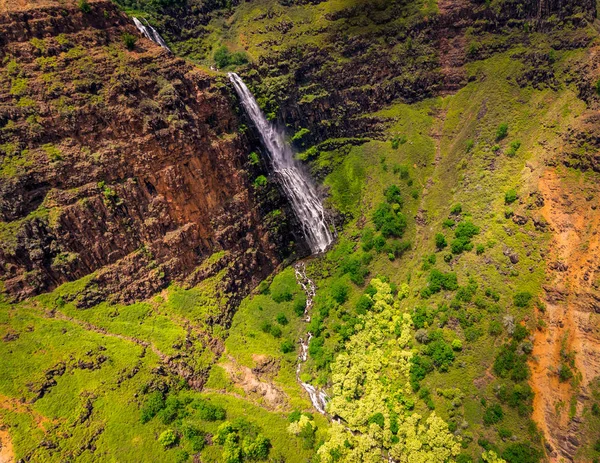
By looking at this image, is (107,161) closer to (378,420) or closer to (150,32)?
(150,32)

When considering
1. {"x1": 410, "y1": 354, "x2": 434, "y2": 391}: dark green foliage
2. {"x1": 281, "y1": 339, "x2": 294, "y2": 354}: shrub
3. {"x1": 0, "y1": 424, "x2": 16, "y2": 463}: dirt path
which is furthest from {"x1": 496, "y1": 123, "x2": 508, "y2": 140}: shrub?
{"x1": 0, "y1": 424, "x2": 16, "y2": 463}: dirt path

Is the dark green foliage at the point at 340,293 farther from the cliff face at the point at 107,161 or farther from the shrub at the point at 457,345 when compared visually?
the shrub at the point at 457,345

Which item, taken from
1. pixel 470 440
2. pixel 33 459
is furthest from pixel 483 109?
pixel 33 459

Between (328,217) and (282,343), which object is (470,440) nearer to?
(282,343)

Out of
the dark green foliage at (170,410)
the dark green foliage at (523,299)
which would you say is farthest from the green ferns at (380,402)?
the dark green foliage at (170,410)

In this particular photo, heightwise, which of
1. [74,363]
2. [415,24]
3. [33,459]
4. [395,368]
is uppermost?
[415,24]

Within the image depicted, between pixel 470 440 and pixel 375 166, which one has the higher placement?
pixel 375 166

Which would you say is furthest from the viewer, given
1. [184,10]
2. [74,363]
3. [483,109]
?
[184,10]

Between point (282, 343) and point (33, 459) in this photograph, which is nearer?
point (33, 459)

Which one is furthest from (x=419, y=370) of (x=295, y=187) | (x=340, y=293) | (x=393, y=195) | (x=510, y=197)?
(x=295, y=187)
